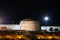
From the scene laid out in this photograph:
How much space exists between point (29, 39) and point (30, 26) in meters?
5.08

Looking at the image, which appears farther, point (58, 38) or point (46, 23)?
point (46, 23)

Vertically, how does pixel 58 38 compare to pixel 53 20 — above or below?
below

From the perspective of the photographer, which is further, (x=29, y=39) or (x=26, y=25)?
(x=26, y=25)

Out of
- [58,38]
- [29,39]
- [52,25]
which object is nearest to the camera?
[29,39]

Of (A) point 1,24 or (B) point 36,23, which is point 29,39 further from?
(A) point 1,24

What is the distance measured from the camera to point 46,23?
17.7m

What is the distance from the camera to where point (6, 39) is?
6.47 meters

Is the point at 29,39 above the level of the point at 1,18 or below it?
below

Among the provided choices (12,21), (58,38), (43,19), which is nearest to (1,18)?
(12,21)

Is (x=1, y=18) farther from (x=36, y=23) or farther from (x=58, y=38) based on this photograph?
(x=58, y=38)

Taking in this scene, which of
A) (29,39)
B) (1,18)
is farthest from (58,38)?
(1,18)

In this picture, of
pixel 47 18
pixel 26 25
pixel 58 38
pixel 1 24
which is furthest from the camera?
pixel 47 18

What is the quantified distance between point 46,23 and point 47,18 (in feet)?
2.64

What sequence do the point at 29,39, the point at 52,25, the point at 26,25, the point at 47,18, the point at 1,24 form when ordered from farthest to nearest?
the point at 47,18 → the point at 52,25 → the point at 1,24 → the point at 26,25 → the point at 29,39
